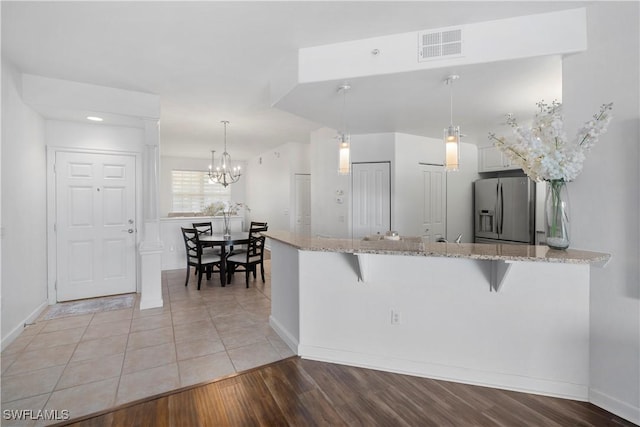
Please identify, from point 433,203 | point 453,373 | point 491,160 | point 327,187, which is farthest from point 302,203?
point 453,373

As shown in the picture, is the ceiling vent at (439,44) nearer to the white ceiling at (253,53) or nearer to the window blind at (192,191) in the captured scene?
the white ceiling at (253,53)

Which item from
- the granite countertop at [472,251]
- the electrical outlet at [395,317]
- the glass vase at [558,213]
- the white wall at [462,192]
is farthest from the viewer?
the white wall at [462,192]

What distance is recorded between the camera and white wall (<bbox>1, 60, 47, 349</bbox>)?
8.87 feet

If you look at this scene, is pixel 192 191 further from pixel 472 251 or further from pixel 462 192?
pixel 472 251

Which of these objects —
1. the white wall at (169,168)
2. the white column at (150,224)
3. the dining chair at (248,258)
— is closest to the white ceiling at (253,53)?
the white column at (150,224)

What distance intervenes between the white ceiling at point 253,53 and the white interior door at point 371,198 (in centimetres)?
94

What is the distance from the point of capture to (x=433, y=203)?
4.85m

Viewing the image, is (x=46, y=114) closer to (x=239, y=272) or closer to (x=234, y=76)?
(x=234, y=76)

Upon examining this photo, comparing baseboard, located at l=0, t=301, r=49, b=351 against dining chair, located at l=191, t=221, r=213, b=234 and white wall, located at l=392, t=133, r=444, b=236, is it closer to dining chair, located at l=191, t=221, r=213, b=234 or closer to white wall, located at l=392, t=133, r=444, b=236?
dining chair, located at l=191, t=221, r=213, b=234

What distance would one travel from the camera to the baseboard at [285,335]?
2.61 m

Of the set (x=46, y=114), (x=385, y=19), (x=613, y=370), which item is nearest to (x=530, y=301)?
(x=613, y=370)

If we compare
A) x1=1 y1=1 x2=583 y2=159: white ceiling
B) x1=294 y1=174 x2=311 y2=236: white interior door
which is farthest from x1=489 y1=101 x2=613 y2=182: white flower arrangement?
x1=294 y1=174 x2=311 y2=236: white interior door

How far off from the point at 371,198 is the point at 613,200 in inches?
121

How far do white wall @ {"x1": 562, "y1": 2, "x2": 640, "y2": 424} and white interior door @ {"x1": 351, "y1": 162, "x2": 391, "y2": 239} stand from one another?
2.70 metres
